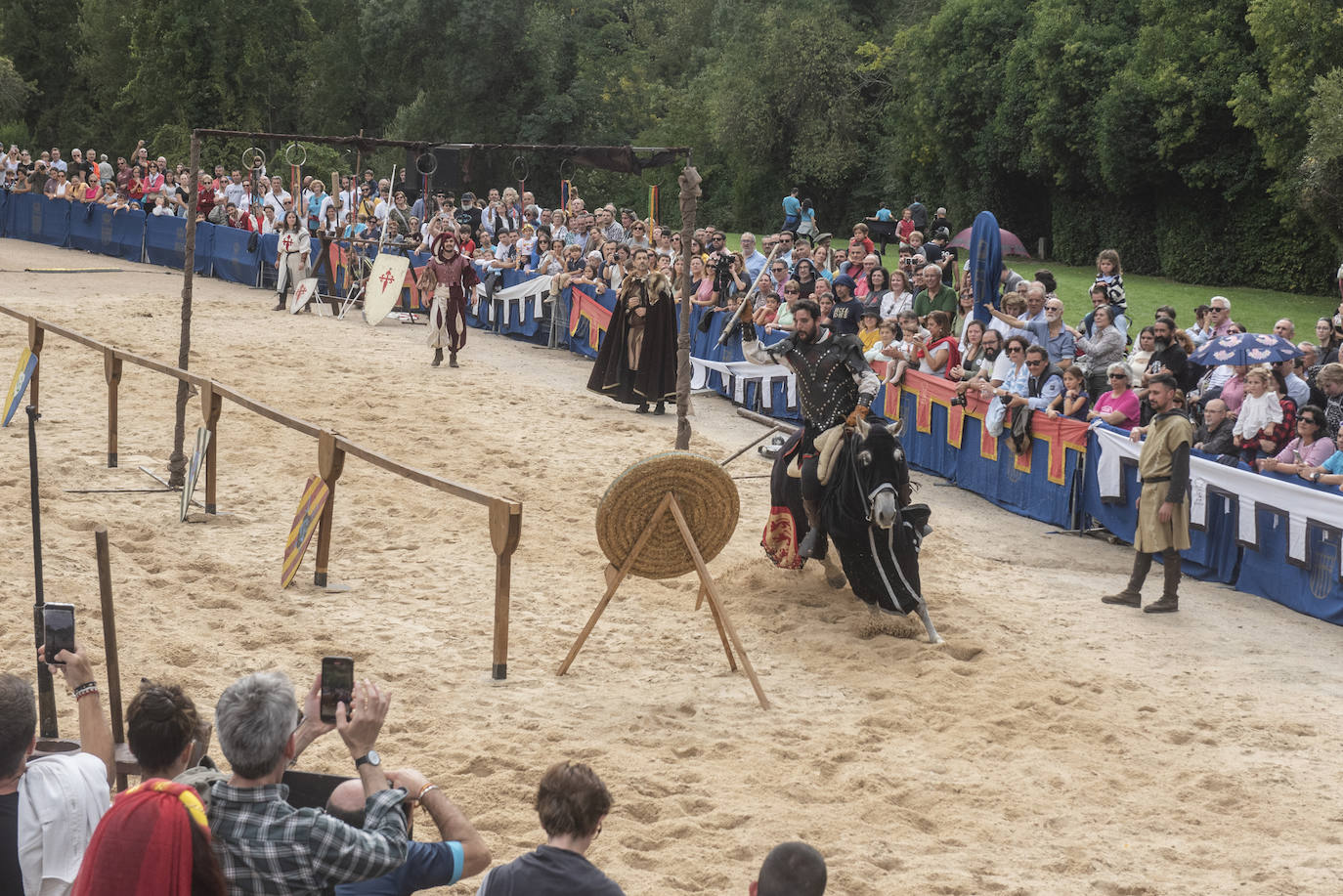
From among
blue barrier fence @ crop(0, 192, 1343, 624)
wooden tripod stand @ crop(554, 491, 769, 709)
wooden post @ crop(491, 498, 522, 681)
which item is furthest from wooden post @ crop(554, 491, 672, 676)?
blue barrier fence @ crop(0, 192, 1343, 624)

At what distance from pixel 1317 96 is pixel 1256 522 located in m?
17.3

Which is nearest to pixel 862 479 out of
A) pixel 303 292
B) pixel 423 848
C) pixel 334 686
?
pixel 334 686

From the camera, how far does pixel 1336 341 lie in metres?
11.6

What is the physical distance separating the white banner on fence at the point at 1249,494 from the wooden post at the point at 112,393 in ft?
25.9

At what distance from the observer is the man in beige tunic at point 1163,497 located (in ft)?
31.6

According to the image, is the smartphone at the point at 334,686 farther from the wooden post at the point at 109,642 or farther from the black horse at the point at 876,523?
the black horse at the point at 876,523

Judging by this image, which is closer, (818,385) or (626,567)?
(626,567)

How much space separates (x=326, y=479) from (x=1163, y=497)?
5533mm

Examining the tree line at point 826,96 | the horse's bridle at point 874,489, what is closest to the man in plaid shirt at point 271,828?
the horse's bridle at point 874,489

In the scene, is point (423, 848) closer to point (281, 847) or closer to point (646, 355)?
point (281, 847)

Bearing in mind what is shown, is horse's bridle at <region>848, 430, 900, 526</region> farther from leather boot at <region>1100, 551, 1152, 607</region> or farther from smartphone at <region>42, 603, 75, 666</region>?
smartphone at <region>42, 603, 75, 666</region>

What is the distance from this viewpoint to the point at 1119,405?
1152 centimetres

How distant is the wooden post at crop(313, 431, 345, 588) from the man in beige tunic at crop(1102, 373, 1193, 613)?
17.0ft

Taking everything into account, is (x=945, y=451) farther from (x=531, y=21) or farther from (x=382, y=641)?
(x=531, y=21)
